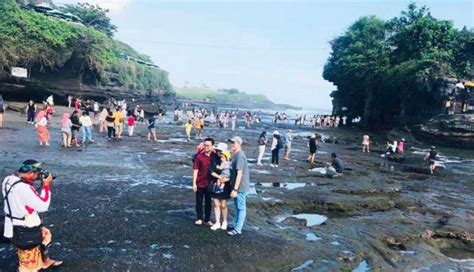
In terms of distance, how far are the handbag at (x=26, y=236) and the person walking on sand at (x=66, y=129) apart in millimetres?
13899

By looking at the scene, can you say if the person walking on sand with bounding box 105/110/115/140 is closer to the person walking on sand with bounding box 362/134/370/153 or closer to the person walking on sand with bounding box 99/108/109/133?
the person walking on sand with bounding box 99/108/109/133

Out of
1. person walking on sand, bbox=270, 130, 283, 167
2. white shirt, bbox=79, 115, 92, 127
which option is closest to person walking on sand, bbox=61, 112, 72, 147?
white shirt, bbox=79, 115, 92, 127

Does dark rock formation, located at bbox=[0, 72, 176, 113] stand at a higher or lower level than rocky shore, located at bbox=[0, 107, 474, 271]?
higher

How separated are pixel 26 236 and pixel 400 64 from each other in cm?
4749

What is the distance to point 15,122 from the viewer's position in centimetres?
2720

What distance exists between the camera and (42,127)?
18922 mm

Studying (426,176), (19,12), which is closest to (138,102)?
(19,12)

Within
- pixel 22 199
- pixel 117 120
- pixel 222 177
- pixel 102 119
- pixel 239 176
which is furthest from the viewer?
pixel 102 119

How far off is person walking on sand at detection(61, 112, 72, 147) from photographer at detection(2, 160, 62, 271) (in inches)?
542

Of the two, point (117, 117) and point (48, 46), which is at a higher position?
point (48, 46)

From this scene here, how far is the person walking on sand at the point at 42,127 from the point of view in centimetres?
1847

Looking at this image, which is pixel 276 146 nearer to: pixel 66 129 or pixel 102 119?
pixel 66 129

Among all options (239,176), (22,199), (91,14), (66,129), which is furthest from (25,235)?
(91,14)

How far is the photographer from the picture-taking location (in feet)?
17.8
